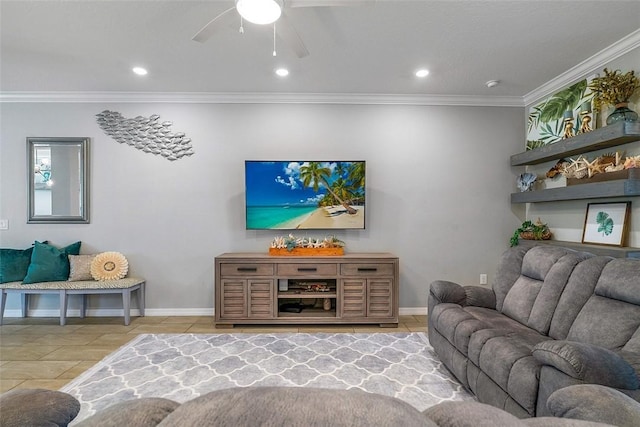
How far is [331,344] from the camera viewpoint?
3.04 metres

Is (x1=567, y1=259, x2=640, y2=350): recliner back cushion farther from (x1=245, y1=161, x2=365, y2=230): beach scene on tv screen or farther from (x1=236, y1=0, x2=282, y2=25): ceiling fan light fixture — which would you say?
(x1=236, y1=0, x2=282, y2=25): ceiling fan light fixture

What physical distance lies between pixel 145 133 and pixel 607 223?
503 cm

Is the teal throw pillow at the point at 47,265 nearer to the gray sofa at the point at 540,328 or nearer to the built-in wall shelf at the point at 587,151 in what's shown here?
the gray sofa at the point at 540,328

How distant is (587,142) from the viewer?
282cm

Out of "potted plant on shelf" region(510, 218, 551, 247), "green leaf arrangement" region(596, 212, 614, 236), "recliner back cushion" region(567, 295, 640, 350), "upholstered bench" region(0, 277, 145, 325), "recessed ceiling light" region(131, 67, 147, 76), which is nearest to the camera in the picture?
"recliner back cushion" region(567, 295, 640, 350)

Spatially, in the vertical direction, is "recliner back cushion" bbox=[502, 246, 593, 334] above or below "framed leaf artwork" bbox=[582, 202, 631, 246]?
below

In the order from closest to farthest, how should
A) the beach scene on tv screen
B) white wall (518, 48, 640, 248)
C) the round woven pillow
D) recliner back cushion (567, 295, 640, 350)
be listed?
recliner back cushion (567, 295, 640, 350) < white wall (518, 48, 640, 248) < the round woven pillow < the beach scene on tv screen

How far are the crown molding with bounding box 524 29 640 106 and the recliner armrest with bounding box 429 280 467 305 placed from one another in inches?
99.3

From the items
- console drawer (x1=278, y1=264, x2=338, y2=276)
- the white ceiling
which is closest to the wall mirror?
the white ceiling

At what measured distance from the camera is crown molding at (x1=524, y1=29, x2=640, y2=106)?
8.77 ft

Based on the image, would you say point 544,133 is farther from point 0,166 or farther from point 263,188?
point 0,166

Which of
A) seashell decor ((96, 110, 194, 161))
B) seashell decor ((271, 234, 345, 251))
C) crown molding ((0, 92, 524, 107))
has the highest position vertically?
crown molding ((0, 92, 524, 107))

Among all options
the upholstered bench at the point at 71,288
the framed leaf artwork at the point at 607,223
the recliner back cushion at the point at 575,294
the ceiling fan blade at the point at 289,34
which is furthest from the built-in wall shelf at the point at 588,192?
the upholstered bench at the point at 71,288

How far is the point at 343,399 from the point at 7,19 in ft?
11.9
